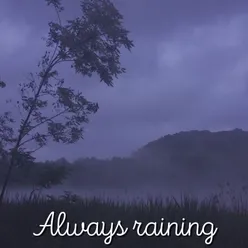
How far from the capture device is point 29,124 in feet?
58.2

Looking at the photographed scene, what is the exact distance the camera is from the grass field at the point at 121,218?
51.8 feet

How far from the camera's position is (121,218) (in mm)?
16953

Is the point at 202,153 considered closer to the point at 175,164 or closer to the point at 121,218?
the point at 175,164

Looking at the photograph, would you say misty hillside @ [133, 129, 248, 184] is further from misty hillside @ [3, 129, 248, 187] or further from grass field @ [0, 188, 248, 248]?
grass field @ [0, 188, 248, 248]

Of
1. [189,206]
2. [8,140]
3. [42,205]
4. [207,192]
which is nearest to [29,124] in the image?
[8,140]

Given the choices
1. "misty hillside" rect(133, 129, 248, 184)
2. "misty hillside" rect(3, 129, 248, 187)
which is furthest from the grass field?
"misty hillside" rect(133, 129, 248, 184)

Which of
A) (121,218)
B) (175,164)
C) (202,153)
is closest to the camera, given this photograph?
(121,218)

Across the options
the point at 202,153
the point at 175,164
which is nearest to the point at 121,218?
the point at 175,164

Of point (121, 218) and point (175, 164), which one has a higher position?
point (175, 164)

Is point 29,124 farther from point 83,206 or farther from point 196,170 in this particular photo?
point 196,170

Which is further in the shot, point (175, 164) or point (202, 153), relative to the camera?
point (202, 153)

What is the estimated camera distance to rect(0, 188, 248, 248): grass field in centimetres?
1580

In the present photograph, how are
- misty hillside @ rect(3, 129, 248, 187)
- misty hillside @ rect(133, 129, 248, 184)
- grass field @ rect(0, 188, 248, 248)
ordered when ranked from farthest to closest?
misty hillside @ rect(133, 129, 248, 184) → misty hillside @ rect(3, 129, 248, 187) → grass field @ rect(0, 188, 248, 248)

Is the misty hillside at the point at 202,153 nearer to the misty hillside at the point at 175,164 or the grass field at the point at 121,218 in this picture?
the misty hillside at the point at 175,164
